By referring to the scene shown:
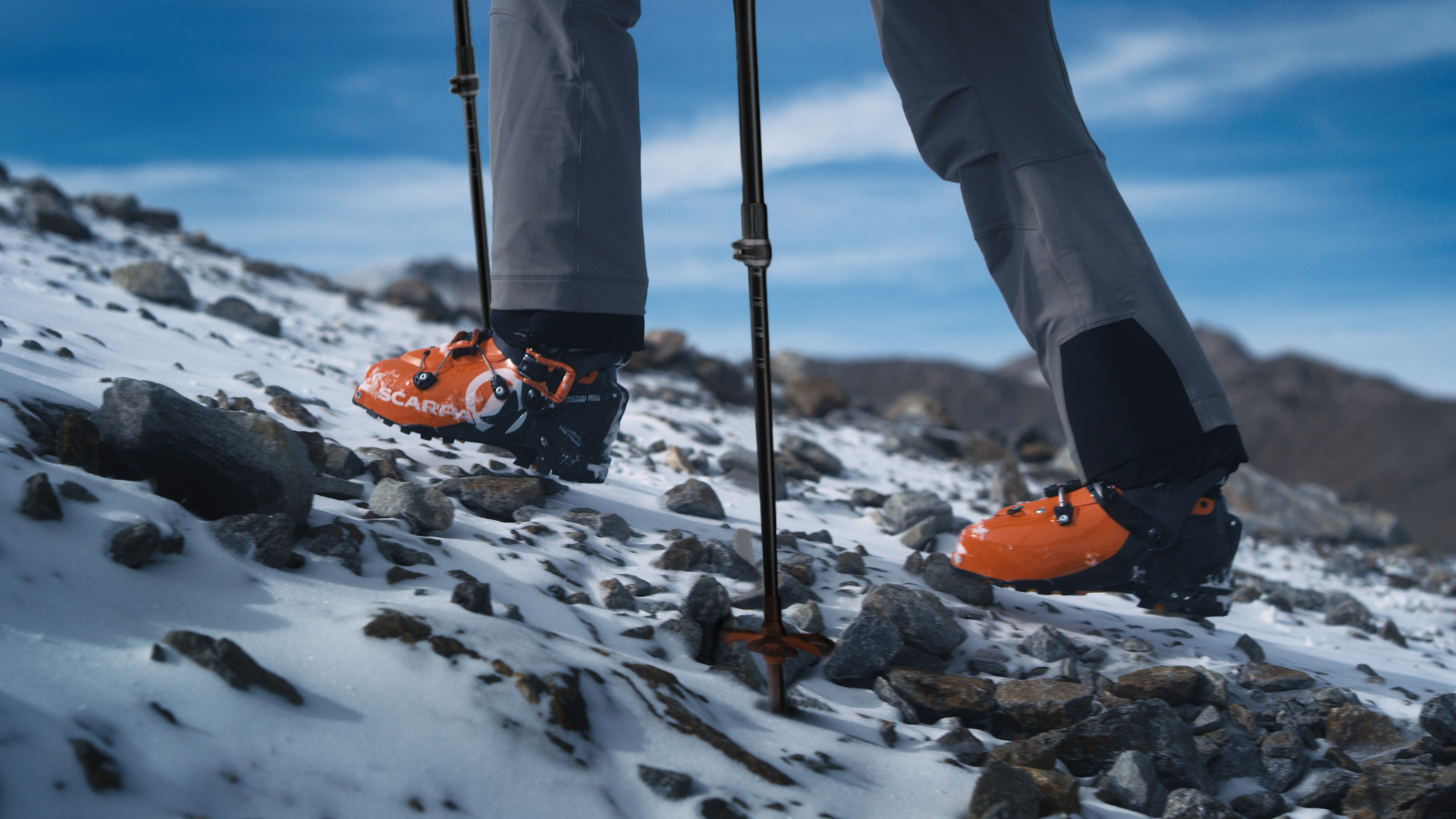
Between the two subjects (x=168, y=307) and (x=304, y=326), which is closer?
(x=168, y=307)

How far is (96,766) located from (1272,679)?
234cm

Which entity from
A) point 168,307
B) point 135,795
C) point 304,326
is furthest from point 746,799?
point 304,326

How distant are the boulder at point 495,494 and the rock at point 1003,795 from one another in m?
1.30

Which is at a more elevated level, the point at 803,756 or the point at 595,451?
the point at 595,451

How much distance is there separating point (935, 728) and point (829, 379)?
5.60 m

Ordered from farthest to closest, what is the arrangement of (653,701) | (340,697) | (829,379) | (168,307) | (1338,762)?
(829,379) < (168,307) < (1338,762) < (653,701) < (340,697)

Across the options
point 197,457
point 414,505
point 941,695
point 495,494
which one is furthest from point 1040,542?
point 197,457

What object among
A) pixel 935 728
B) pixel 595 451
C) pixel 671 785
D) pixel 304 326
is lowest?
pixel 935 728

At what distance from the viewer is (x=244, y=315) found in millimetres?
4379

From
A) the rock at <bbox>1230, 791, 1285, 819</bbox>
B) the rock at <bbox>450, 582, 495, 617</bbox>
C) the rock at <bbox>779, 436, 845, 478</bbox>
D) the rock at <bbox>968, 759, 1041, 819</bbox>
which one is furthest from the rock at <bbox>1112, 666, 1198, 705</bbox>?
the rock at <bbox>779, 436, 845, 478</bbox>

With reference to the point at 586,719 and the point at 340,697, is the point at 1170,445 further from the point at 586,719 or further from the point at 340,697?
the point at 340,697

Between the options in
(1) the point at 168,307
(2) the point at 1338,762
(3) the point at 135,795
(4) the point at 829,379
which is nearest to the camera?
(3) the point at 135,795

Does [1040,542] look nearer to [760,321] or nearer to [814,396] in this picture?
[760,321]

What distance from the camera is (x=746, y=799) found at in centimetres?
127
